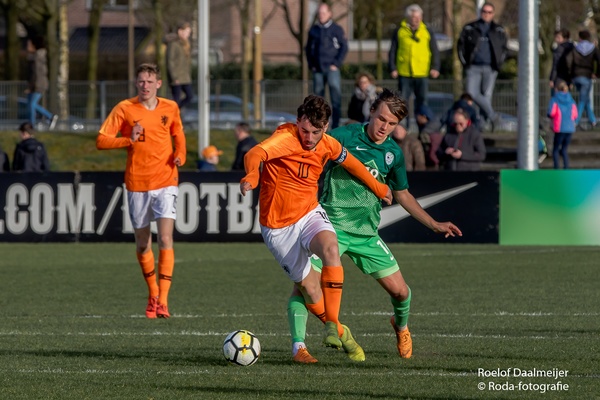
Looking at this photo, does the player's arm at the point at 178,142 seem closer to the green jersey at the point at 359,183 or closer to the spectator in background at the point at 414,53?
the green jersey at the point at 359,183

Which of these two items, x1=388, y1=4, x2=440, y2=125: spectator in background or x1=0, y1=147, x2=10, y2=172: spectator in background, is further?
x1=0, y1=147, x2=10, y2=172: spectator in background

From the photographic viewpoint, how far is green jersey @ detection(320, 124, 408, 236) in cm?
862

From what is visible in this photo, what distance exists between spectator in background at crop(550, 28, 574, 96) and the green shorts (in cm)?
1460

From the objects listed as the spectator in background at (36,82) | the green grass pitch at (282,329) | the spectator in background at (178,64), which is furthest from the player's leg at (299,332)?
the spectator in background at (36,82)

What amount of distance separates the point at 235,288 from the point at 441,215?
5.56m

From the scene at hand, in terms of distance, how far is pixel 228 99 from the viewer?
2911cm

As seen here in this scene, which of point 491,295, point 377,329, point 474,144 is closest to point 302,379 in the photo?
point 377,329

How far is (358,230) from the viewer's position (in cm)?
858

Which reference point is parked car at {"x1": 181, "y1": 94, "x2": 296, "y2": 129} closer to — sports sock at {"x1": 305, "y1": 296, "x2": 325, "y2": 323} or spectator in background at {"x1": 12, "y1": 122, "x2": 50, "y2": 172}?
spectator in background at {"x1": 12, "y1": 122, "x2": 50, "y2": 172}

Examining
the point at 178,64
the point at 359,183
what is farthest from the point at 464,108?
the point at 359,183

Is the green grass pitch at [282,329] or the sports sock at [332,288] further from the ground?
the sports sock at [332,288]

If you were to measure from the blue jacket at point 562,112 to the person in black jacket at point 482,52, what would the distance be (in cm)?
115

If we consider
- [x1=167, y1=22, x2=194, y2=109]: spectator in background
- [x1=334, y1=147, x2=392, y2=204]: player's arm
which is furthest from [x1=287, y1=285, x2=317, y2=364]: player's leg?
[x1=167, y1=22, x2=194, y2=109]: spectator in background

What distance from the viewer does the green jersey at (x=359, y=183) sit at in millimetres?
8617
